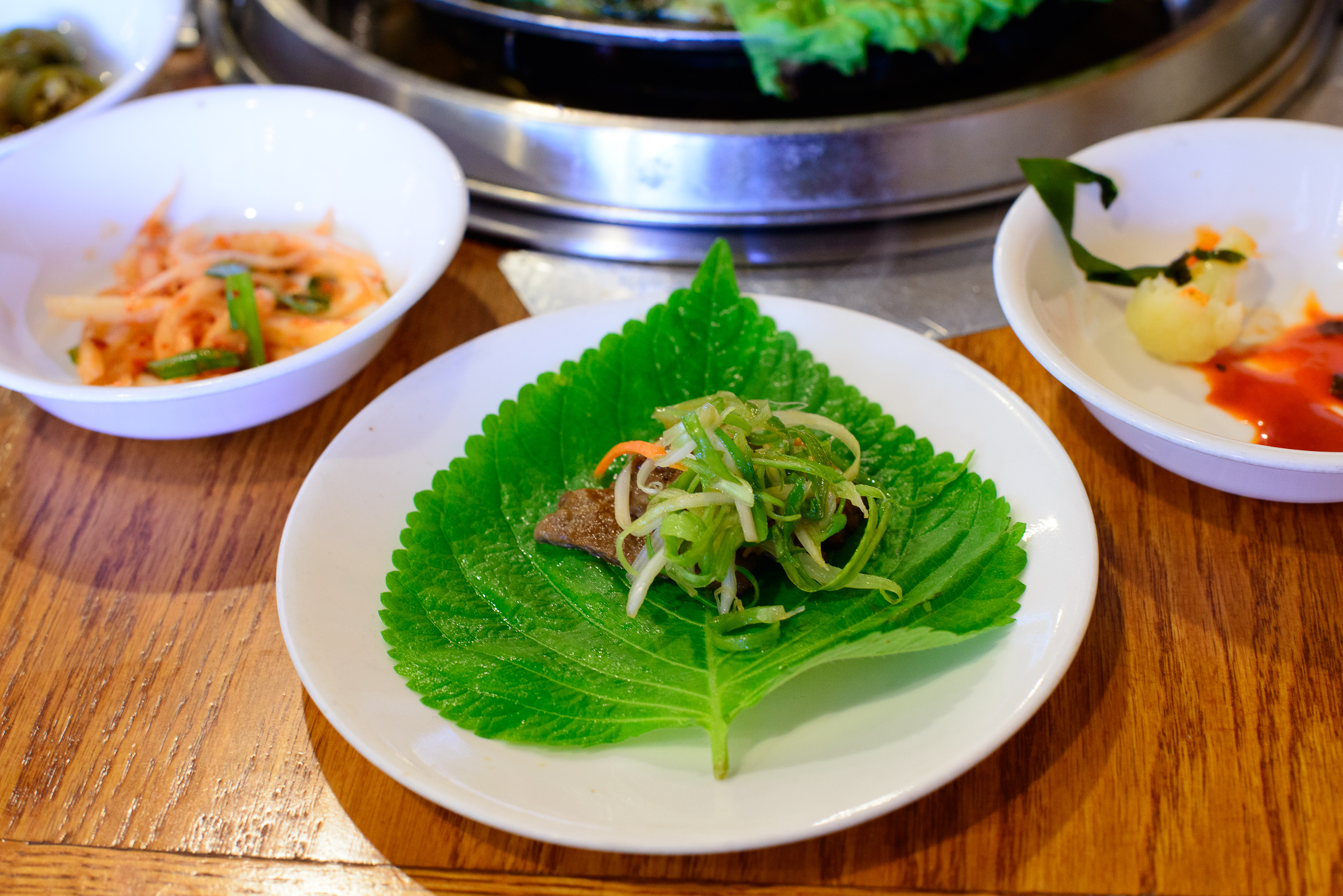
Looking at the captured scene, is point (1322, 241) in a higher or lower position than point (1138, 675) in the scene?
higher

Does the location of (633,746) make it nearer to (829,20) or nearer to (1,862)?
(1,862)

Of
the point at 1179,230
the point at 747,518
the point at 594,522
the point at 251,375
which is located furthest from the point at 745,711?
the point at 1179,230

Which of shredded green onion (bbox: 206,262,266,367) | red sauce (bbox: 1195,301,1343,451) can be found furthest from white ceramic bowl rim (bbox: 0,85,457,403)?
red sauce (bbox: 1195,301,1343,451)

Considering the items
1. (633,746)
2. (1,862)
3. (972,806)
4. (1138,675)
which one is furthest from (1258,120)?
(1,862)

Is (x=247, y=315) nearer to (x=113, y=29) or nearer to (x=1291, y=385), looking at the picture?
(x=113, y=29)

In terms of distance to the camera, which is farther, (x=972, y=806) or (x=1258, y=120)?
(x=1258, y=120)

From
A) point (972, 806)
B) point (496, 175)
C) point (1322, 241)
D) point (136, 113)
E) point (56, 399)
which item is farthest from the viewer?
point (496, 175)
